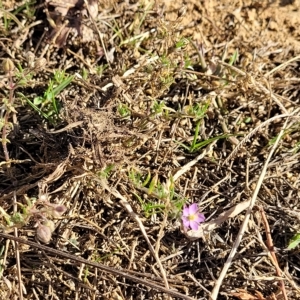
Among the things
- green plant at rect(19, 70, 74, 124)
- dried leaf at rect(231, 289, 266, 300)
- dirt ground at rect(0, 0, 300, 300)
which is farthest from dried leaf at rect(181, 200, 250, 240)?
green plant at rect(19, 70, 74, 124)

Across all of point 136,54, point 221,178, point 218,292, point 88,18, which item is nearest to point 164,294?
point 218,292

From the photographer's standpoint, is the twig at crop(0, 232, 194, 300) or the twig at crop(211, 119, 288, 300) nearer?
the twig at crop(0, 232, 194, 300)

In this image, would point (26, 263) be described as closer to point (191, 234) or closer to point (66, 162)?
point (66, 162)

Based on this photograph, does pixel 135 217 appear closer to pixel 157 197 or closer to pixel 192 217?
pixel 157 197

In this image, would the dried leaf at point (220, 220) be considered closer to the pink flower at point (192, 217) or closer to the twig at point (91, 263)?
the pink flower at point (192, 217)

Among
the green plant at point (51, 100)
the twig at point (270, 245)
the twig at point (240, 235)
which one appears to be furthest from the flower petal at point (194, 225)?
the green plant at point (51, 100)

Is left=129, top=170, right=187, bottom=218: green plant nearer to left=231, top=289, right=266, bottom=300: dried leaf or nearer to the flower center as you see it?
the flower center
